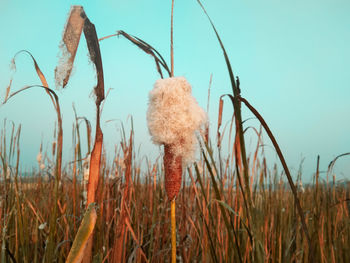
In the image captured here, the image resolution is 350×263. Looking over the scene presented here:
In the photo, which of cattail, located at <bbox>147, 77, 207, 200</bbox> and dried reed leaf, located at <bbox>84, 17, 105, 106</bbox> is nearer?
dried reed leaf, located at <bbox>84, 17, 105, 106</bbox>

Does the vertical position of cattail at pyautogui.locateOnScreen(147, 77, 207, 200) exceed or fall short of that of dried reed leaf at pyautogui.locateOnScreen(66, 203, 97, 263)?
it exceeds it

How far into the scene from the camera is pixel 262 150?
2.59m

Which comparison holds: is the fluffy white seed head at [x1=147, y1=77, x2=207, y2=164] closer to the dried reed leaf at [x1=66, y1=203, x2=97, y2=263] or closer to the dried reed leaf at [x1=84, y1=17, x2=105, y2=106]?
the dried reed leaf at [x1=84, y1=17, x2=105, y2=106]

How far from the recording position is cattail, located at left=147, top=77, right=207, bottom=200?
3.50ft

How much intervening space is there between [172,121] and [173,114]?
0.03 meters

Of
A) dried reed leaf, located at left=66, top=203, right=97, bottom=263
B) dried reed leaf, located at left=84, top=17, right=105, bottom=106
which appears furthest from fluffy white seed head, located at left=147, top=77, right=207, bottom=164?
dried reed leaf, located at left=66, top=203, right=97, bottom=263

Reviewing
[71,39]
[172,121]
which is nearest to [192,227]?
[172,121]

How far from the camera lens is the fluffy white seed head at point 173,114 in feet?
3.51

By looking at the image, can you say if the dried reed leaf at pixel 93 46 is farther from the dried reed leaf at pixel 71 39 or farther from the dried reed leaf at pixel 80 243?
the dried reed leaf at pixel 80 243

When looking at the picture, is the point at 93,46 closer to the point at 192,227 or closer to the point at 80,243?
the point at 80,243

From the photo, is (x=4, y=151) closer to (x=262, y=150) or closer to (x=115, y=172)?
(x=115, y=172)

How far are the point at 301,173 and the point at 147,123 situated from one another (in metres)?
2.63

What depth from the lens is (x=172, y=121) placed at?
107cm

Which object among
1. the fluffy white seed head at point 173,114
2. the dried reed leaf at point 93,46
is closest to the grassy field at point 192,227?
the fluffy white seed head at point 173,114
